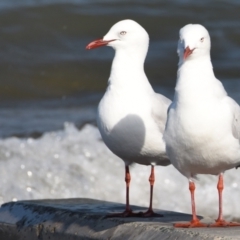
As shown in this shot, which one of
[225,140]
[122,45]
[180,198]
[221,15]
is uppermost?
[221,15]

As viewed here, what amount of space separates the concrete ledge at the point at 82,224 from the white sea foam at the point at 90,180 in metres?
2.74

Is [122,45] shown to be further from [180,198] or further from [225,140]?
[180,198]

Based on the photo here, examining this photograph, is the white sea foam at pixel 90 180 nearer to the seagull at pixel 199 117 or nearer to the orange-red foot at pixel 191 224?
the orange-red foot at pixel 191 224

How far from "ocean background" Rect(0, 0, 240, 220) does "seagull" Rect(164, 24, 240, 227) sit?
3813mm

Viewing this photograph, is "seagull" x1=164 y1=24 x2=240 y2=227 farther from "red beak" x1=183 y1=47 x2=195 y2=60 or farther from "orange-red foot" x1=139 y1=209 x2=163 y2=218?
"orange-red foot" x1=139 y1=209 x2=163 y2=218

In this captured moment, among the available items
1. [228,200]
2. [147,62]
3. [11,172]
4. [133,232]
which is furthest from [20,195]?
[147,62]

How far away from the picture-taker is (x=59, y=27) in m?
14.8

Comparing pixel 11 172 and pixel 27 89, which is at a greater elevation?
pixel 27 89

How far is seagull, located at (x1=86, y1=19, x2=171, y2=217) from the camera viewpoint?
569 centimetres

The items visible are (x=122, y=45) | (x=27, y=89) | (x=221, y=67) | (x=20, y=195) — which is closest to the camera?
(x=122, y=45)

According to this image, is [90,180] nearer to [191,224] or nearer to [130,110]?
[130,110]

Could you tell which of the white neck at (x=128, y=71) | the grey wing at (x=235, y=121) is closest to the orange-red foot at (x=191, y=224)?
the grey wing at (x=235, y=121)

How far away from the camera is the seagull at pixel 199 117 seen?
489 cm

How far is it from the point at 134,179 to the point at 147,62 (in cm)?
496
